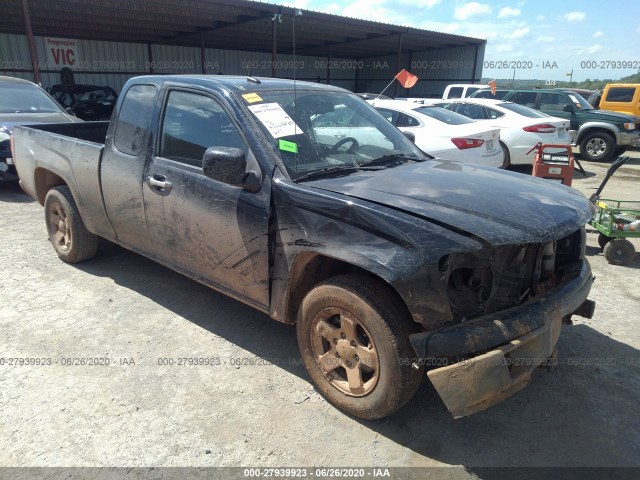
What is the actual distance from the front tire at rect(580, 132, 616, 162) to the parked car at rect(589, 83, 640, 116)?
3852 mm

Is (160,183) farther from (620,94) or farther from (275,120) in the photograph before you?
(620,94)

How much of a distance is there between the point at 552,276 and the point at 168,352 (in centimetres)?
266

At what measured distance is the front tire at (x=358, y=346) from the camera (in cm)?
242

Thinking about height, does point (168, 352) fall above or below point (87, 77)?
below

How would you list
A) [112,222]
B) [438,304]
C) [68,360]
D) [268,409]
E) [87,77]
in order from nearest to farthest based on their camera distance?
1. [438,304]
2. [268,409]
3. [68,360]
4. [112,222]
5. [87,77]

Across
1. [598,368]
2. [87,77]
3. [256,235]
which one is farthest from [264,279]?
[87,77]

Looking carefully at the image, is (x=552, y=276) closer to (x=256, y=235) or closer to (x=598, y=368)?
(x=598, y=368)

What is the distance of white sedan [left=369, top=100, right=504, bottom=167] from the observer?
7.55m

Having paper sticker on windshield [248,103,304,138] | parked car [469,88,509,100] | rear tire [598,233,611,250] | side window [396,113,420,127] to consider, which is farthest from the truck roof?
parked car [469,88,509,100]

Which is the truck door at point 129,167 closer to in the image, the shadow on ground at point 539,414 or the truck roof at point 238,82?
the truck roof at point 238,82

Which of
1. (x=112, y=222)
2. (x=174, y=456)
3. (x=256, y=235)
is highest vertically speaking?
(x=256, y=235)

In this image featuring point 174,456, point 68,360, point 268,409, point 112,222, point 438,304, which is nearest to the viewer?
point 438,304

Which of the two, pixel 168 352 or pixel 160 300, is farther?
pixel 160 300

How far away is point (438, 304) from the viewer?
2285 millimetres
